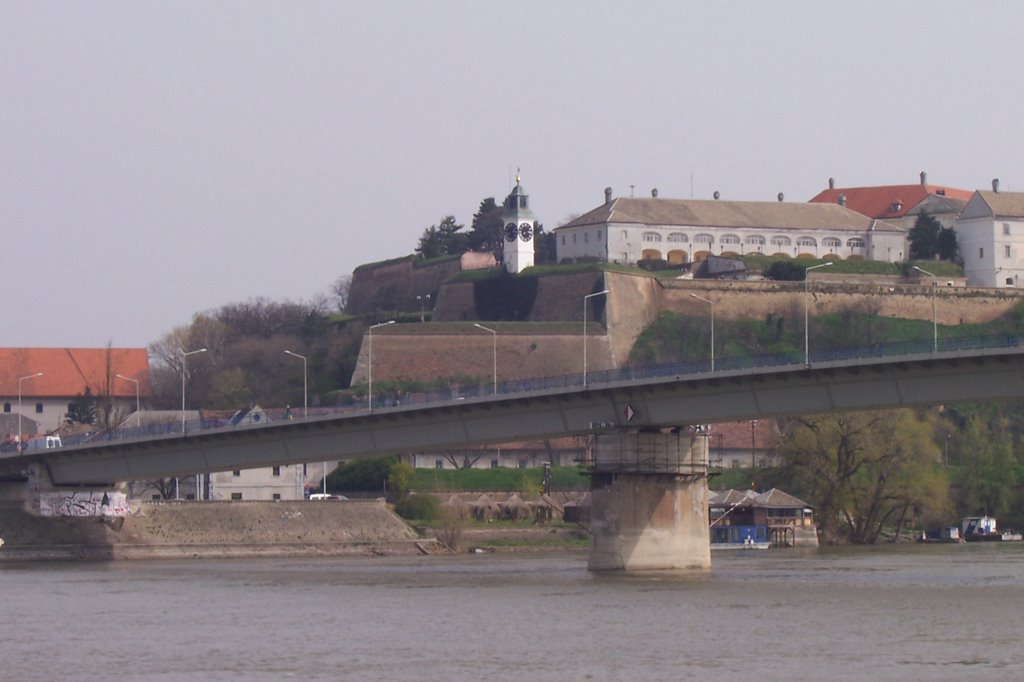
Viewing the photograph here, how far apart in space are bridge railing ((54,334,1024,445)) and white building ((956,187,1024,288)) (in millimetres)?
61335

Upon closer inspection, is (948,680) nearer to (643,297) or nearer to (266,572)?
(266,572)

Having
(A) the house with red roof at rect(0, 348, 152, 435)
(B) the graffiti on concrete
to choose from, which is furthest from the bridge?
(A) the house with red roof at rect(0, 348, 152, 435)

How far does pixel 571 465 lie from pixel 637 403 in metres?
45.4

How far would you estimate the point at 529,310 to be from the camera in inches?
4975

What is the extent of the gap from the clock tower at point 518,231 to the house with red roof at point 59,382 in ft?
80.9

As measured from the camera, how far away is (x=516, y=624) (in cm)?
4612

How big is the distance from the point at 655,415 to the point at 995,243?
75.1 metres

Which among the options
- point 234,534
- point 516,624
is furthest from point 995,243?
point 516,624

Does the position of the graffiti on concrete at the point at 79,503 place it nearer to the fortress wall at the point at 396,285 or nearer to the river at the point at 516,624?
the river at the point at 516,624

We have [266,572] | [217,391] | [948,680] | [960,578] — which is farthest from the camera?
[217,391]

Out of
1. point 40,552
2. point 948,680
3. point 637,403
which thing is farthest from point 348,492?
point 948,680

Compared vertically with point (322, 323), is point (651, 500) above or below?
below

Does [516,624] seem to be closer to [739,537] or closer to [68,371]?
[739,537]

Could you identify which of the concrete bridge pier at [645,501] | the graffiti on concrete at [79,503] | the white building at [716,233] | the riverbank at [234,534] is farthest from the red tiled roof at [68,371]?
the concrete bridge pier at [645,501]
